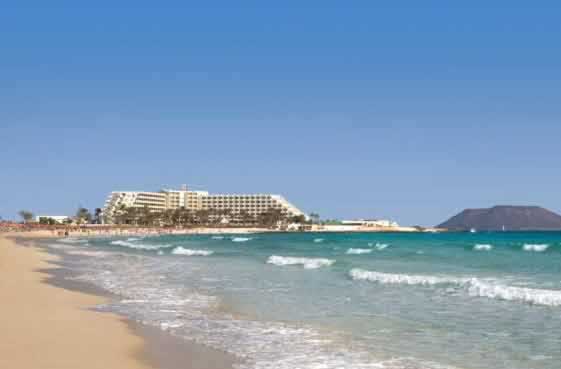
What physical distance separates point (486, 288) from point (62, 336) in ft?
40.3

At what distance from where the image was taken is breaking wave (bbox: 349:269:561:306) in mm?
16453

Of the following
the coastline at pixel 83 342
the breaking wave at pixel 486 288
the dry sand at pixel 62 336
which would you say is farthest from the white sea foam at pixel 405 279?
the coastline at pixel 83 342

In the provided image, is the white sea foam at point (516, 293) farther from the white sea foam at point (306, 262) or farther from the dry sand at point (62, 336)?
the white sea foam at point (306, 262)

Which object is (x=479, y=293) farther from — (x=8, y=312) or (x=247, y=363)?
(x=8, y=312)

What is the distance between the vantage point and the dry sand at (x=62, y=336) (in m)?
8.91

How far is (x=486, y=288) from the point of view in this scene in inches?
739

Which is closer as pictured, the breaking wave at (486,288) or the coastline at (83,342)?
the coastline at (83,342)

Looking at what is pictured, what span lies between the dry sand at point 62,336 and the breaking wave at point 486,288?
32.5ft

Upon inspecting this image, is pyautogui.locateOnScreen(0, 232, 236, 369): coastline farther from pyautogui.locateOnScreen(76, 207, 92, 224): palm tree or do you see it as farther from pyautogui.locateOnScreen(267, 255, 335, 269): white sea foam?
pyautogui.locateOnScreen(76, 207, 92, 224): palm tree

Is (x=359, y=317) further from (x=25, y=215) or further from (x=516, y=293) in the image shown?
(x=25, y=215)

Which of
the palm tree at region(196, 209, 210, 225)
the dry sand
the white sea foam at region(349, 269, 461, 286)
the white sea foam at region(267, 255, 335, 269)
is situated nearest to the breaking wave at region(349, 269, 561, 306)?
the white sea foam at region(349, 269, 461, 286)

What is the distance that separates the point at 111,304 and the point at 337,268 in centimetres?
1566

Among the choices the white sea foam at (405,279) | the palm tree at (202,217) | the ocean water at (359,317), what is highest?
the palm tree at (202,217)

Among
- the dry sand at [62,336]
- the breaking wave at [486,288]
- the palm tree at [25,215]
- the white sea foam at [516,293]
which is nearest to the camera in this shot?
the dry sand at [62,336]
